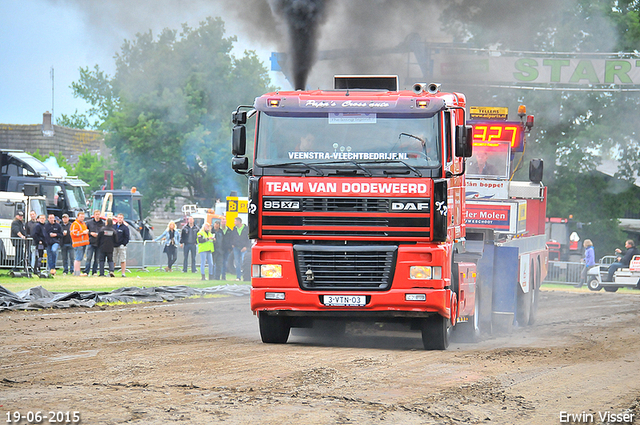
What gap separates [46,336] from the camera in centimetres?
1201

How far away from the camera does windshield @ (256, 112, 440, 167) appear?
10.6 m

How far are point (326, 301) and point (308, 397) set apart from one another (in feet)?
10.6

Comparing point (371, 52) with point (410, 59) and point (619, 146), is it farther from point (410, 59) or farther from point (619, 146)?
point (619, 146)

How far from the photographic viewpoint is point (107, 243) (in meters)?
24.0

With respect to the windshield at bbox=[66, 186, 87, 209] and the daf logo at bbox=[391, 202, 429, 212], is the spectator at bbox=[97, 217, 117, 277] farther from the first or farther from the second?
the daf logo at bbox=[391, 202, 429, 212]

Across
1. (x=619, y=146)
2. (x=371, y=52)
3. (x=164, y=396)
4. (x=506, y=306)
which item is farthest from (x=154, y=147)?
(x=164, y=396)

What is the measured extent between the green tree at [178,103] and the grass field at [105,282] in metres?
20.4

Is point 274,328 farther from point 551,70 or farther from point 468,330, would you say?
point 551,70

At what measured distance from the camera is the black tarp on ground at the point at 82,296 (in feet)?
52.8

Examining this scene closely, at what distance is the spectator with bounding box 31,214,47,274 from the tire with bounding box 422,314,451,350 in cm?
1466

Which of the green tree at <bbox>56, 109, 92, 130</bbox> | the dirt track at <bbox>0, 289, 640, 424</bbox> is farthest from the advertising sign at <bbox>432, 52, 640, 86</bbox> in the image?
the green tree at <bbox>56, 109, 92, 130</bbox>

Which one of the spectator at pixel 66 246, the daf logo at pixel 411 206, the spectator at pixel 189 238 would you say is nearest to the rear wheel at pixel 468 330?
the daf logo at pixel 411 206

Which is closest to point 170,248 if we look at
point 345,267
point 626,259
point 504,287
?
point 626,259

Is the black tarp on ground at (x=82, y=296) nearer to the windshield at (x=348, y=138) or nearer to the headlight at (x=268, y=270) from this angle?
the headlight at (x=268, y=270)
